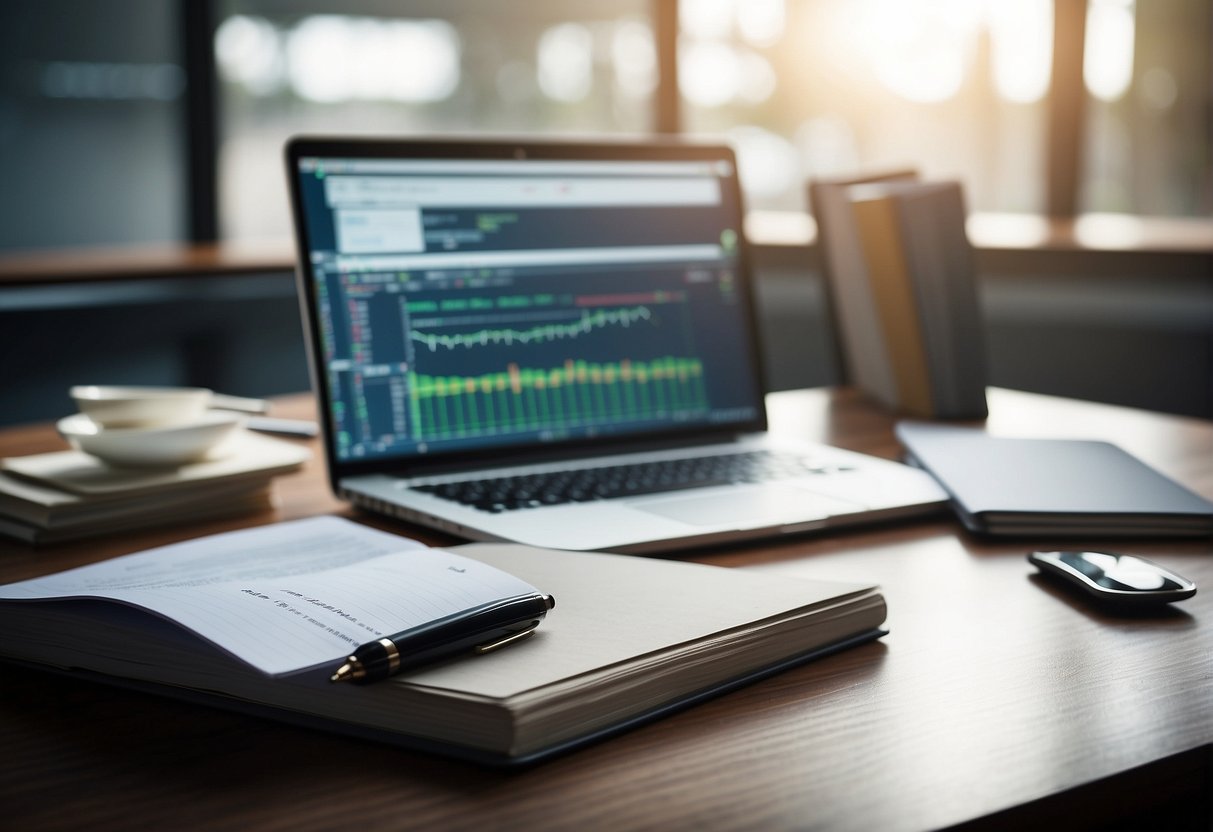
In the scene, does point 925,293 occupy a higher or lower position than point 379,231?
lower

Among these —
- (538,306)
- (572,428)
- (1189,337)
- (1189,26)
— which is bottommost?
(1189,337)

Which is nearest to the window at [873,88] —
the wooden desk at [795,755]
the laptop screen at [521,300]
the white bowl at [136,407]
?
the laptop screen at [521,300]

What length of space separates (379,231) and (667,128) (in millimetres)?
2754

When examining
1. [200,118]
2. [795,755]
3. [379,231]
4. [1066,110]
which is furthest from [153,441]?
[200,118]

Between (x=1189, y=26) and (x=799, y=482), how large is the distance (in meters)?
2.34

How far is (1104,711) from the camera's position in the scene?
0.58m

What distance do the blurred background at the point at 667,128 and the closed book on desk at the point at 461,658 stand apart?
1.57 metres

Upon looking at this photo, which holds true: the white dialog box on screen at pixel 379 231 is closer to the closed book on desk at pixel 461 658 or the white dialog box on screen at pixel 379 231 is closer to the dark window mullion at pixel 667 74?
the closed book on desk at pixel 461 658

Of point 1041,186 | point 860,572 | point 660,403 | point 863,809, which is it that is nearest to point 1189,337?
point 1041,186

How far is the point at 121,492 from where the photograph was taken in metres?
0.91

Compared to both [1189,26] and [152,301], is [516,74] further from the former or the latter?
[1189,26]

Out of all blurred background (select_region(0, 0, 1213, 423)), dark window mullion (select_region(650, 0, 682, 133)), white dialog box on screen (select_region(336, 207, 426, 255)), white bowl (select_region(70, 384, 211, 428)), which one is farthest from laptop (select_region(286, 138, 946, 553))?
dark window mullion (select_region(650, 0, 682, 133))

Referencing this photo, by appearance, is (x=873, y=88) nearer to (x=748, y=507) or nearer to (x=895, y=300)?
(x=895, y=300)

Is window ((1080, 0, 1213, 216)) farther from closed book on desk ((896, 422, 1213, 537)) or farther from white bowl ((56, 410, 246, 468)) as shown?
white bowl ((56, 410, 246, 468))
